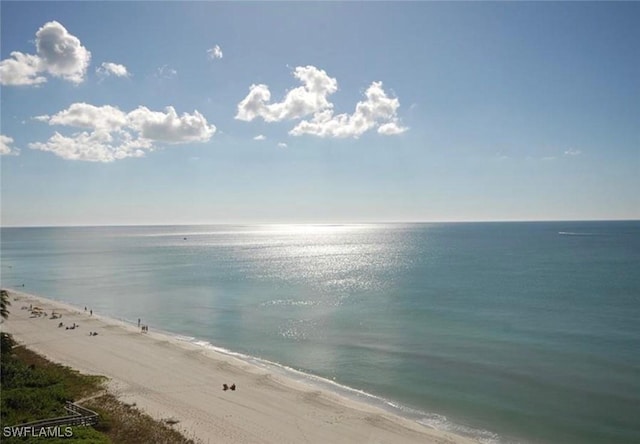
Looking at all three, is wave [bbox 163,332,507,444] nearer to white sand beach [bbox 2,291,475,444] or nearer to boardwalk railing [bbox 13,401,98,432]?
white sand beach [bbox 2,291,475,444]

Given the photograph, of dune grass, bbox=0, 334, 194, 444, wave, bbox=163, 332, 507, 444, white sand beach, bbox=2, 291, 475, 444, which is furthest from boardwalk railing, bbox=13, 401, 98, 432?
wave, bbox=163, 332, 507, 444

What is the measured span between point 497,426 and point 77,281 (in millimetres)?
108384

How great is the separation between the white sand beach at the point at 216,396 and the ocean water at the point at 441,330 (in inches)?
141

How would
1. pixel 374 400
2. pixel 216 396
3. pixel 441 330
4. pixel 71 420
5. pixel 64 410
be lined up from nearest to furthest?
pixel 71 420
pixel 64 410
pixel 216 396
pixel 374 400
pixel 441 330

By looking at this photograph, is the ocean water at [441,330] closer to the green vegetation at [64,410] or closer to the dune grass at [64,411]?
the dune grass at [64,411]

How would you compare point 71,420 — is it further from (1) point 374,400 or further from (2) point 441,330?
(2) point 441,330

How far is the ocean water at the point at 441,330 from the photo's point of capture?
33.7 metres

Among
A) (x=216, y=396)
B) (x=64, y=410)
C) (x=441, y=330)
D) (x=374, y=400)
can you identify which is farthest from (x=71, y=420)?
(x=441, y=330)

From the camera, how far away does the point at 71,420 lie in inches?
1000

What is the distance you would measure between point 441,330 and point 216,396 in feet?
106

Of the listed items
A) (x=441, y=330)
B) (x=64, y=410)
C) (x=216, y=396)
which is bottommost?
(x=216, y=396)

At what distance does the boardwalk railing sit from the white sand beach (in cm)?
447

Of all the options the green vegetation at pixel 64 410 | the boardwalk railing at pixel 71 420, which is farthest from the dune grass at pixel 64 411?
the boardwalk railing at pixel 71 420

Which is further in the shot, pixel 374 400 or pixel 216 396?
pixel 374 400
